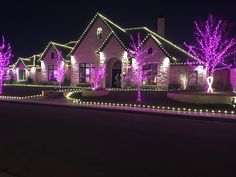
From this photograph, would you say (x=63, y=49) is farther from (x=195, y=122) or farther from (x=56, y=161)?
(x=56, y=161)

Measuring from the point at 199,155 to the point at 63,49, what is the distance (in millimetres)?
30508

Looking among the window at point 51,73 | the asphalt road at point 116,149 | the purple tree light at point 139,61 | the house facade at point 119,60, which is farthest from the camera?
the window at point 51,73

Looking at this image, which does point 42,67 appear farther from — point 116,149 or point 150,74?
point 116,149

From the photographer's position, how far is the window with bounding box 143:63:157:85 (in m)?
25.4

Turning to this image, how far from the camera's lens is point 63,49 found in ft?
111

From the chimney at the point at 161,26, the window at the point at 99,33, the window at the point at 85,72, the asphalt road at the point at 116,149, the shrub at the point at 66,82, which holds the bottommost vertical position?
the asphalt road at the point at 116,149

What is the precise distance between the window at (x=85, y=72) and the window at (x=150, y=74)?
7.13 meters

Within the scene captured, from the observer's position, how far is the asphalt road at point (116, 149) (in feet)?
15.7

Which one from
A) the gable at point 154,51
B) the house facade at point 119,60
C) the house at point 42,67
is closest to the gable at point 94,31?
the house facade at point 119,60

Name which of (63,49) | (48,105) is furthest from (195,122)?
(63,49)

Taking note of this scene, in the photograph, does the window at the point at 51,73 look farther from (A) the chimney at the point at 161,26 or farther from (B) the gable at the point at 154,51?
(A) the chimney at the point at 161,26

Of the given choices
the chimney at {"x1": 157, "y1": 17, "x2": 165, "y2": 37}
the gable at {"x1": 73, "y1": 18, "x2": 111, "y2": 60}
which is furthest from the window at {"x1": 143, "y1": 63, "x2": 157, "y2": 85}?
the chimney at {"x1": 157, "y1": 17, "x2": 165, "y2": 37}

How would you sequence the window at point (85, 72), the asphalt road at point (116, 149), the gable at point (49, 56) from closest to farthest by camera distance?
1. the asphalt road at point (116, 149)
2. the window at point (85, 72)
3. the gable at point (49, 56)

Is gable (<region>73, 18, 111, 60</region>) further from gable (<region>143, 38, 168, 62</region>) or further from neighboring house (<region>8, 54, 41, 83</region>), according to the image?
neighboring house (<region>8, 54, 41, 83</region>)
